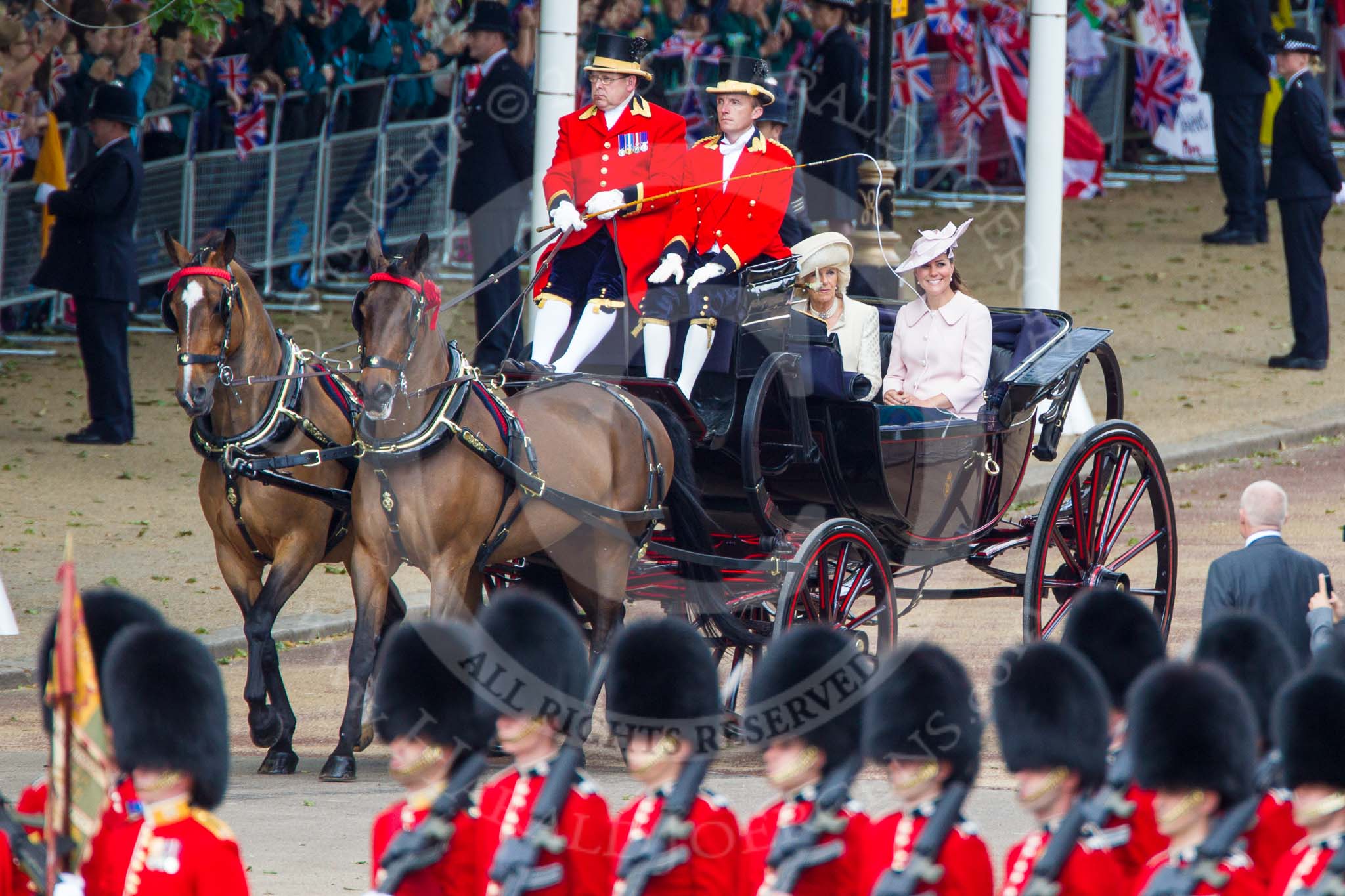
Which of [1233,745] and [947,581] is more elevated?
[1233,745]

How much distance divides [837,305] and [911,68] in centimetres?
→ 1099

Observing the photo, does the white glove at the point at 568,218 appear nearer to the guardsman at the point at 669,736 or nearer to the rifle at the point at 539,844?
the guardsman at the point at 669,736

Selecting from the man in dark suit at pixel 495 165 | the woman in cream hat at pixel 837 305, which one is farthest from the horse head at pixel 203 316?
the man in dark suit at pixel 495 165

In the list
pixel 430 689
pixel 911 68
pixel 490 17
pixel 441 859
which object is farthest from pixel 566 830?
pixel 911 68

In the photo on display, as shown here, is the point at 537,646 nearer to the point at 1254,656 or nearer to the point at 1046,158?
the point at 1254,656

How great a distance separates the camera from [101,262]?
12.5 metres

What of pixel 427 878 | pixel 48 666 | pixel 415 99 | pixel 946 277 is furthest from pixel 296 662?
pixel 415 99

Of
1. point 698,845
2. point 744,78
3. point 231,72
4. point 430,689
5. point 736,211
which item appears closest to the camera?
point 698,845

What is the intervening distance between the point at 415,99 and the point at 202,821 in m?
12.5

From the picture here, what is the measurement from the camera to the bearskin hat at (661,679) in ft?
17.1

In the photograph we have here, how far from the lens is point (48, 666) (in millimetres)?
5359

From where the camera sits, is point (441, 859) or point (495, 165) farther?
point (495, 165)

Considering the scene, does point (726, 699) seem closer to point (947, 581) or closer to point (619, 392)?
point (619, 392)

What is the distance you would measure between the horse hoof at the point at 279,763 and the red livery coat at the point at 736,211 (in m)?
2.36
